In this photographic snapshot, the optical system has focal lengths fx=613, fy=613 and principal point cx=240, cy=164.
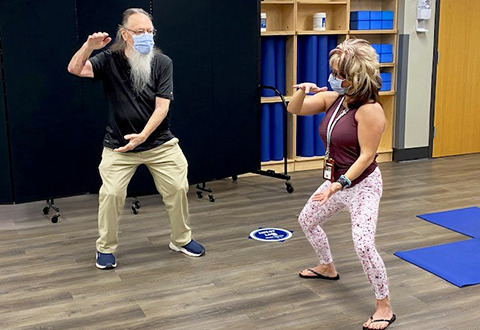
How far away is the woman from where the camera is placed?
286cm

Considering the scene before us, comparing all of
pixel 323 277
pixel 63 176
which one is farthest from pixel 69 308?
pixel 63 176

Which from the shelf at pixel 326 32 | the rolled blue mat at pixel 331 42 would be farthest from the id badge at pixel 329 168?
the rolled blue mat at pixel 331 42

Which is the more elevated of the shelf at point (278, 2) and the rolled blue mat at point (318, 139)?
the shelf at point (278, 2)

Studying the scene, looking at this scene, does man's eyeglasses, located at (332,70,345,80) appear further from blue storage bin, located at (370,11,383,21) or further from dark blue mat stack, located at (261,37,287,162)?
blue storage bin, located at (370,11,383,21)

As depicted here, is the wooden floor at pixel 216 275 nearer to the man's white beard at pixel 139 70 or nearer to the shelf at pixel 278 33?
the man's white beard at pixel 139 70

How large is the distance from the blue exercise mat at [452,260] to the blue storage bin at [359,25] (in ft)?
9.43

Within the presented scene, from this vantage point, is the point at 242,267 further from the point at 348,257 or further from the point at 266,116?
the point at 266,116

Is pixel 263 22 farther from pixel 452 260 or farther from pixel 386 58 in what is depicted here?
pixel 452 260

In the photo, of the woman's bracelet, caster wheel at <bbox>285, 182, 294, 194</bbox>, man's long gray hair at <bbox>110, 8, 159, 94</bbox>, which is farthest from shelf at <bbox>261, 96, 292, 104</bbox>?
the woman's bracelet

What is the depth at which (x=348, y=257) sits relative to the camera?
3.92 m

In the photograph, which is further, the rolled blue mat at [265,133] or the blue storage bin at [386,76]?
the blue storage bin at [386,76]

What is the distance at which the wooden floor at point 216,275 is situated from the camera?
3.11 meters

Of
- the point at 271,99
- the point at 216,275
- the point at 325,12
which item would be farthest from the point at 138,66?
the point at 325,12

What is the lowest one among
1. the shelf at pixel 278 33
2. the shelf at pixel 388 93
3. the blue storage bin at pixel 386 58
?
the shelf at pixel 388 93
